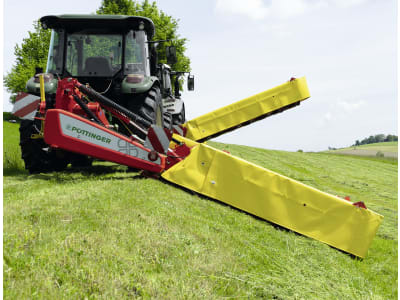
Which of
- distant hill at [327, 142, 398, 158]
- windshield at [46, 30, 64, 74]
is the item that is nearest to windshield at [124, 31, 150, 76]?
windshield at [46, 30, 64, 74]

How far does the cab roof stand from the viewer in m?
6.09

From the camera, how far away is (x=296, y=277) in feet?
9.58

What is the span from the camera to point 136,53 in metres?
6.34

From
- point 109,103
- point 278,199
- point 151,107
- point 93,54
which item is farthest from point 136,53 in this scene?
point 278,199

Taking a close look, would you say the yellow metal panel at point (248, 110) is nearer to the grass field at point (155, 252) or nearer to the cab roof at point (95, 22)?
the cab roof at point (95, 22)

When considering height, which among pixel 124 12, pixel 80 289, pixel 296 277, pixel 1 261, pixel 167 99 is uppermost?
pixel 124 12

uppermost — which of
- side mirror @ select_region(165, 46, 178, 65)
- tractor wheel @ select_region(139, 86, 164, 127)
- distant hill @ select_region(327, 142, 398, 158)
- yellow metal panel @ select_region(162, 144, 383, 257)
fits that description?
side mirror @ select_region(165, 46, 178, 65)

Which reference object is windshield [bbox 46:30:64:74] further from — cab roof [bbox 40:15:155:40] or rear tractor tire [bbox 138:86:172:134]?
rear tractor tire [bbox 138:86:172:134]

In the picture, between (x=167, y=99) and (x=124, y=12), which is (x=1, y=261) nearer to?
(x=167, y=99)

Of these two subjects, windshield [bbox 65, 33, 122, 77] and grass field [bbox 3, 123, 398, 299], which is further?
windshield [bbox 65, 33, 122, 77]

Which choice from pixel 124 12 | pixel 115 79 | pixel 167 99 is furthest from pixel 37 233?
pixel 124 12

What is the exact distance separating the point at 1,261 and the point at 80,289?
1.58ft

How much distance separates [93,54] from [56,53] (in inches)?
26.8

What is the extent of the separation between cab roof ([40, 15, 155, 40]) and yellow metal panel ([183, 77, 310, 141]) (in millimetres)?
2339
